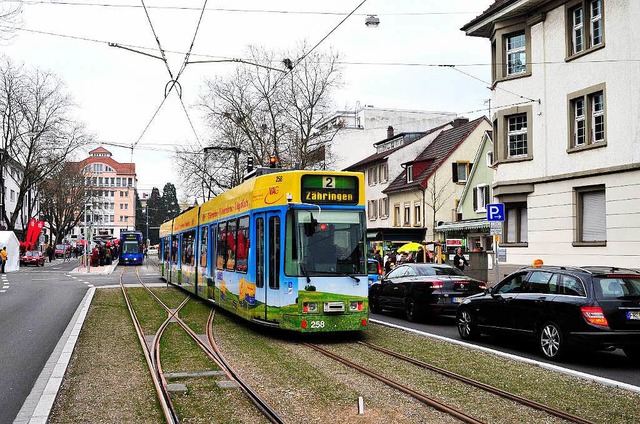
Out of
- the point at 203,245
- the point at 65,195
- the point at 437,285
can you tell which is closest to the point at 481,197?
the point at 203,245

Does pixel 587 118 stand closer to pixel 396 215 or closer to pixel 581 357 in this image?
pixel 581 357

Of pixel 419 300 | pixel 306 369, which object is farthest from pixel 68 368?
pixel 419 300

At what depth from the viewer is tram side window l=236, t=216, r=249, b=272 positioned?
14.8 metres

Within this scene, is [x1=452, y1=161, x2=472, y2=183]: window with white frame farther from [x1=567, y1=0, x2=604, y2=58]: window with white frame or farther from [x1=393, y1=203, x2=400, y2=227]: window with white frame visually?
[x1=567, y1=0, x2=604, y2=58]: window with white frame

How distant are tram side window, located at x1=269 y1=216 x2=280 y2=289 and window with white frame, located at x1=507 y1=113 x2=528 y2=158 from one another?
542 inches

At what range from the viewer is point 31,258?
60.8m

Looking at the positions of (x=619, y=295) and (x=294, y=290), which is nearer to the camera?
(x=619, y=295)

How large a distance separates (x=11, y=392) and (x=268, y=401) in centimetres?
336

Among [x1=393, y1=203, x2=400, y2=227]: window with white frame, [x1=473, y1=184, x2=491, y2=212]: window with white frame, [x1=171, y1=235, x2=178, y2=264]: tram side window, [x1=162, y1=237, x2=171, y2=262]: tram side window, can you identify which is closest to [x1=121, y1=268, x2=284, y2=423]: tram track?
[x1=171, y1=235, x2=178, y2=264]: tram side window

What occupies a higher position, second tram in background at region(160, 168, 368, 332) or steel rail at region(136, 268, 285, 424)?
second tram in background at region(160, 168, 368, 332)

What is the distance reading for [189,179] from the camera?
5166cm

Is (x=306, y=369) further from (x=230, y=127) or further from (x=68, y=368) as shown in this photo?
(x=230, y=127)

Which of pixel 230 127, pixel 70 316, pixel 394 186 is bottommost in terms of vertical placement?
pixel 70 316

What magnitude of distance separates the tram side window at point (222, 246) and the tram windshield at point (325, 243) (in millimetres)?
4238
